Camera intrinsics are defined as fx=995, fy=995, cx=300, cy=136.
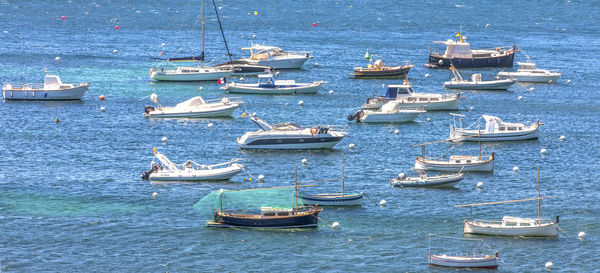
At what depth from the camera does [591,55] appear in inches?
6673

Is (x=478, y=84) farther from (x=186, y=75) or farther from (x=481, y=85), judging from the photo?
(x=186, y=75)

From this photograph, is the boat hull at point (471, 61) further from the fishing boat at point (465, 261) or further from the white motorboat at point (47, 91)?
the fishing boat at point (465, 261)

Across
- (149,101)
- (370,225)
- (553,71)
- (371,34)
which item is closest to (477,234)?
(370,225)

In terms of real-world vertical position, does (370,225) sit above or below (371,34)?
below

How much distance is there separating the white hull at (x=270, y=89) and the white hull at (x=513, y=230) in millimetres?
59235

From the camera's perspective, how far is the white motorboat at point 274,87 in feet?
408

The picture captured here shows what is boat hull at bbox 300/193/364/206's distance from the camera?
7338 centimetres

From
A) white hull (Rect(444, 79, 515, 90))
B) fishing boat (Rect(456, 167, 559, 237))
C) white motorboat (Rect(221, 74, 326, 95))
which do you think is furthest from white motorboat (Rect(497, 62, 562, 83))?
fishing boat (Rect(456, 167, 559, 237))

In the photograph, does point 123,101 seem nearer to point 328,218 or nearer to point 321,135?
point 321,135

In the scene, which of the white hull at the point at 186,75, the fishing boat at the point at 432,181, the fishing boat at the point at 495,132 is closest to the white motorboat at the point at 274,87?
the white hull at the point at 186,75

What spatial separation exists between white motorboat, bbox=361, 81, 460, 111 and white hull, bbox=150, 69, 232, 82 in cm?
2768

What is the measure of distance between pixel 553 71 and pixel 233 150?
67931mm

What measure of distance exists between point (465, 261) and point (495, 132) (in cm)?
3782

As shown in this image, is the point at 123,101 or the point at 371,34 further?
the point at 371,34
